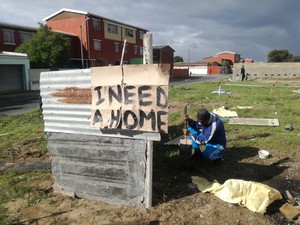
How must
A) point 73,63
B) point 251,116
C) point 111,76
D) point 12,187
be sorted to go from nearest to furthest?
point 111,76, point 12,187, point 251,116, point 73,63

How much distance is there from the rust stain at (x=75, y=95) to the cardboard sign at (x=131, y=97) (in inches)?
4.2

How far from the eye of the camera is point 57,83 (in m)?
3.81

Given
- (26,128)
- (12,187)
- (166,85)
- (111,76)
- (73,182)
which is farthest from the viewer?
(26,128)

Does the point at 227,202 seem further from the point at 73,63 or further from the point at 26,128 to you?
the point at 73,63

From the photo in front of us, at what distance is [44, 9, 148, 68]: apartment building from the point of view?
35.9m

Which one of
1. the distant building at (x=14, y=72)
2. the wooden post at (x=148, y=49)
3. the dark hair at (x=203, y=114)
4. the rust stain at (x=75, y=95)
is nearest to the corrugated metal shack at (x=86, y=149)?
the rust stain at (x=75, y=95)

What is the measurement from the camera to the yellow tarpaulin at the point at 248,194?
344cm

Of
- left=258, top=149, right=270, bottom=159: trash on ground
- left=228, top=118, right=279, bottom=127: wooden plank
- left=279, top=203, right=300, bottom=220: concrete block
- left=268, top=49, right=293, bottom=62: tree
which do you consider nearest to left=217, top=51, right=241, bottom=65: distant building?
left=268, top=49, right=293, bottom=62: tree

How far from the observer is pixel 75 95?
12.1 feet

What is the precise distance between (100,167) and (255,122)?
593 centimetres

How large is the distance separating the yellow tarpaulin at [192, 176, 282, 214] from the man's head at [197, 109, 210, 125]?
1.17 m

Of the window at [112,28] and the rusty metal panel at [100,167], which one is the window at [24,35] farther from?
the rusty metal panel at [100,167]

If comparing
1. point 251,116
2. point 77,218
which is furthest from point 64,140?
point 251,116

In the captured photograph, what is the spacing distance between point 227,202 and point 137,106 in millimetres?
1804
